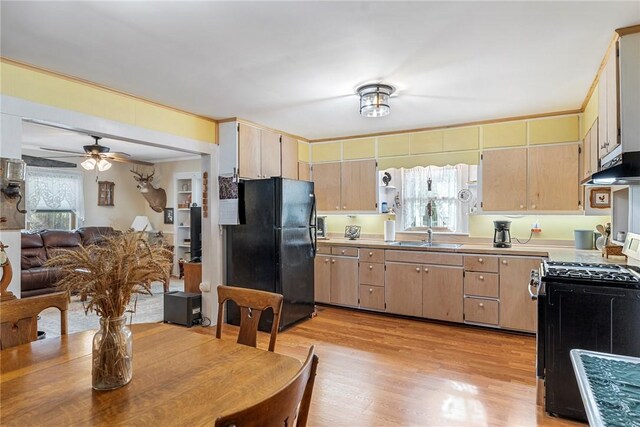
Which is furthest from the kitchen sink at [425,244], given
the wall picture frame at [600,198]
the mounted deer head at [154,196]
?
the mounted deer head at [154,196]

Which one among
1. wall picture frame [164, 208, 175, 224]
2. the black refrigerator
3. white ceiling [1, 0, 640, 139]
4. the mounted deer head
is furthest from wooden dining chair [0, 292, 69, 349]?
the mounted deer head

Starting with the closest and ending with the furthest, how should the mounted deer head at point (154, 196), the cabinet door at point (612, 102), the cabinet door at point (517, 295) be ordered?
the cabinet door at point (612, 102) < the cabinet door at point (517, 295) < the mounted deer head at point (154, 196)

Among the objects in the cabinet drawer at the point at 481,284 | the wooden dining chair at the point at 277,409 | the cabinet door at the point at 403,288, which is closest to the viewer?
the wooden dining chair at the point at 277,409

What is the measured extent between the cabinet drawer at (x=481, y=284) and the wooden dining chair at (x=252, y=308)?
9.05ft

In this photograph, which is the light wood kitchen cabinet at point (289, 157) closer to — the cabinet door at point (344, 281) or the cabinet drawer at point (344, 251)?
the cabinet drawer at point (344, 251)

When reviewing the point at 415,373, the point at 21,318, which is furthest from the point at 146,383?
the point at 415,373

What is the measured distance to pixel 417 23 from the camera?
2041 millimetres

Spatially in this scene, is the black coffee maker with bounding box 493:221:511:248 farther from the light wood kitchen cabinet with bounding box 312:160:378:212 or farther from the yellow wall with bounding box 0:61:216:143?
the yellow wall with bounding box 0:61:216:143

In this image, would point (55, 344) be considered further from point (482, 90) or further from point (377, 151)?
point (377, 151)

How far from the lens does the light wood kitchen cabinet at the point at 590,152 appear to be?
9.50ft

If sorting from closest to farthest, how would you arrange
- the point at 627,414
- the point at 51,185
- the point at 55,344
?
1. the point at 627,414
2. the point at 55,344
3. the point at 51,185

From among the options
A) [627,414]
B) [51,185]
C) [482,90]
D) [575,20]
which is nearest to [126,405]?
[627,414]

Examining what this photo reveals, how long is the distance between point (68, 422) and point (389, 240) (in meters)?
4.18

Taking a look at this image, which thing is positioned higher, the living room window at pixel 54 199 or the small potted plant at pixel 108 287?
the living room window at pixel 54 199
